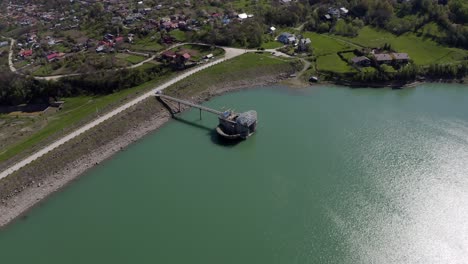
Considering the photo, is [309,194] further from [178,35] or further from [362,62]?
[178,35]

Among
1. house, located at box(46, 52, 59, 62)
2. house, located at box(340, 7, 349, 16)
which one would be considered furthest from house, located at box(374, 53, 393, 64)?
house, located at box(46, 52, 59, 62)

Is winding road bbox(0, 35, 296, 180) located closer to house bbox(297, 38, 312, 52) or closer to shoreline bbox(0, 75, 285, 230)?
shoreline bbox(0, 75, 285, 230)

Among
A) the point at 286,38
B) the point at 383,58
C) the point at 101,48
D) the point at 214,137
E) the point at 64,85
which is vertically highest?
the point at 383,58

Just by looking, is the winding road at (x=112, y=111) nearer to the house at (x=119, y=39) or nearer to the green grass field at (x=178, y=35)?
the green grass field at (x=178, y=35)

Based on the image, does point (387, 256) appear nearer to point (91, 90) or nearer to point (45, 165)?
point (45, 165)

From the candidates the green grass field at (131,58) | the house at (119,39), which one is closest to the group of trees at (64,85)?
the green grass field at (131,58)

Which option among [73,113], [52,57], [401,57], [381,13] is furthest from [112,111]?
[381,13]
